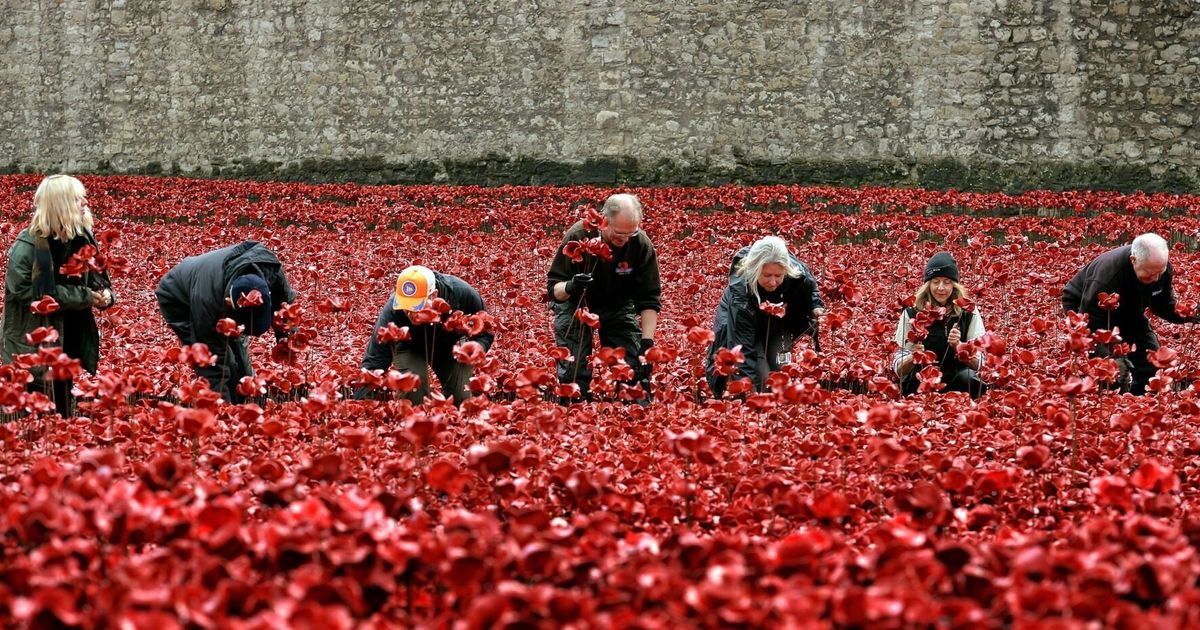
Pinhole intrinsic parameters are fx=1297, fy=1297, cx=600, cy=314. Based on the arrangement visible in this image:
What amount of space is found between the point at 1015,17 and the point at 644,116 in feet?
16.9

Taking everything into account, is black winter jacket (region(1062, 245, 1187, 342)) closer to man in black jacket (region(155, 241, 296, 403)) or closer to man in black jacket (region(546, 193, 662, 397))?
man in black jacket (region(546, 193, 662, 397))

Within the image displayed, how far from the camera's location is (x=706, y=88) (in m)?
18.3

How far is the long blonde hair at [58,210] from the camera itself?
222 inches

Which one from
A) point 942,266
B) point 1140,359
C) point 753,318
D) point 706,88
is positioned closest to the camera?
point 753,318

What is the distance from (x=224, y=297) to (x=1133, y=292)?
462 centimetres

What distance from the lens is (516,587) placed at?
231cm

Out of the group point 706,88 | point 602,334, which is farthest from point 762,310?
point 706,88

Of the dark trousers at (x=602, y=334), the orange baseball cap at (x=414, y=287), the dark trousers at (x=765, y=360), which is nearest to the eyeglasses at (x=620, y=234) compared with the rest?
the dark trousers at (x=602, y=334)

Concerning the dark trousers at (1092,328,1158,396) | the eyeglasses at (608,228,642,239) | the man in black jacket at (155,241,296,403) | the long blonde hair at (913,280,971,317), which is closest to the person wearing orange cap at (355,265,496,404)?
the man in black jacket at (155,241,296,403)

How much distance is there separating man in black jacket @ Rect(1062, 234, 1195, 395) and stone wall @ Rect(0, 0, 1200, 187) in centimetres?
1089

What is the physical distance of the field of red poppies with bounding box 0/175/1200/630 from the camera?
2.32 m

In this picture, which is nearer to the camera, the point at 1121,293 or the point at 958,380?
the point at 1121,293

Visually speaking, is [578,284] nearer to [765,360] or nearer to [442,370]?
[442,370]

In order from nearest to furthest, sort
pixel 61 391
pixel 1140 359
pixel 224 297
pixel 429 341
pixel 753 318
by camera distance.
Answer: pixel 224 297 → pixel 61 391 → pixel 429 341 → pixel 753 318 → pixel 1140 359
